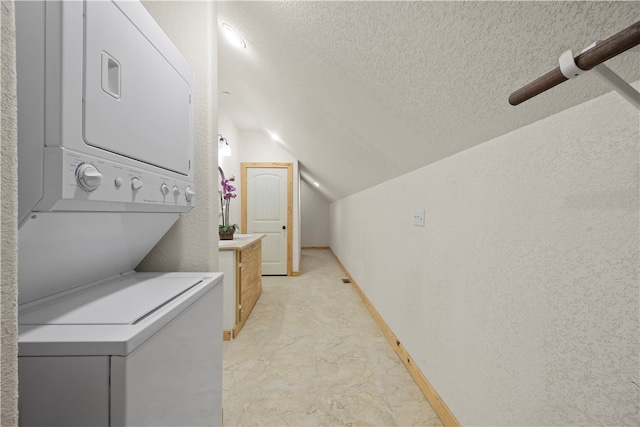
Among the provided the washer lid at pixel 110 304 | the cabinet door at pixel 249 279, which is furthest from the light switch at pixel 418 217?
the cabinet door at pixel 249 279

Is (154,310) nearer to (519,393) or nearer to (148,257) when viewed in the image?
(148,257)

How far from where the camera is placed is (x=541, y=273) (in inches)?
32.3

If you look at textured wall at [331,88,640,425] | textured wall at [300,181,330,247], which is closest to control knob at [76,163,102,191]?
textured wall at [331,88,640,425]

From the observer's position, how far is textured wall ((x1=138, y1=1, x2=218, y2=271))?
4.11 ft

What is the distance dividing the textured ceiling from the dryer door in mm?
705

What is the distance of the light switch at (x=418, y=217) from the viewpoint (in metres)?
1.63

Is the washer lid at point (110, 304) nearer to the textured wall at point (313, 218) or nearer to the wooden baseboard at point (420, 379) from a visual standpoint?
the wooden baseboard at point (420, 379)

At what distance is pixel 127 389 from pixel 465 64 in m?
1.27

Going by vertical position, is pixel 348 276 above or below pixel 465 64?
below

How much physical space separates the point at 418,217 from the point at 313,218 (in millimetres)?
6244

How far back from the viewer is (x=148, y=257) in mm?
1245

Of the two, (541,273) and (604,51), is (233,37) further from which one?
(541,273)

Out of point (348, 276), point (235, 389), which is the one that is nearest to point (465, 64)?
point (235, 389)

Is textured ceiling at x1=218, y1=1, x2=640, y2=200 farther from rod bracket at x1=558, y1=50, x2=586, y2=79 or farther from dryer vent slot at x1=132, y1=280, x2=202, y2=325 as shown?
dryer vent slot at x1=132, y1=280, x2=202, y2=325
